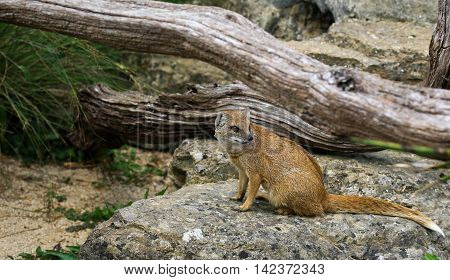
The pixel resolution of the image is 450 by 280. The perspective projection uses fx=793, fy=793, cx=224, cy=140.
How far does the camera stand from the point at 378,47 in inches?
258

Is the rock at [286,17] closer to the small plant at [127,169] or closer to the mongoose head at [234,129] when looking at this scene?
the small plant at [127,169]

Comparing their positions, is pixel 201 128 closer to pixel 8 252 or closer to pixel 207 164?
pixel 207 164

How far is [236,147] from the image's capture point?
4.45 meters

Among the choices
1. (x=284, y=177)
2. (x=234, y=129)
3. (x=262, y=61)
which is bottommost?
(x=284, y=177)

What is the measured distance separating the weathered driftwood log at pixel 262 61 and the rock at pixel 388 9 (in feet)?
9.65

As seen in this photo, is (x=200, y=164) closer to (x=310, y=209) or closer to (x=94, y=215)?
(x=94, y=215)

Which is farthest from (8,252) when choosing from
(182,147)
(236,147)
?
(236,147)

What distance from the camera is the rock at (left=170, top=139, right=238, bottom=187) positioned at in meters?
5.39

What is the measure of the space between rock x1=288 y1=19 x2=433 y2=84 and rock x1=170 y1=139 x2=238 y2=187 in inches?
50.8

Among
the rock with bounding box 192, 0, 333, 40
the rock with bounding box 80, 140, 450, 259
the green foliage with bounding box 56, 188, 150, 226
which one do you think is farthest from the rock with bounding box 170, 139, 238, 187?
the rock with bounding box 192, 0, 333, 40

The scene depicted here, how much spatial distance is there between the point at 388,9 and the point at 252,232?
3.50 meters

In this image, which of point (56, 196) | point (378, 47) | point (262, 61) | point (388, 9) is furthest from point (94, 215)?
point (388, 9)

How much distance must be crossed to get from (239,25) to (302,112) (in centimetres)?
67

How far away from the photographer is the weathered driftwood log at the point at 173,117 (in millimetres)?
5359
